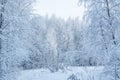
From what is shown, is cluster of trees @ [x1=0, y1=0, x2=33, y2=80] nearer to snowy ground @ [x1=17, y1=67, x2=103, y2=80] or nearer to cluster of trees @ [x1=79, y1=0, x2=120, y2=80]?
snowy ground @ [x1=17, y1=67, x2=103, y2=80]

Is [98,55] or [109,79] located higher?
[98,55]

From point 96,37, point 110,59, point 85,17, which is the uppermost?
point 85,17

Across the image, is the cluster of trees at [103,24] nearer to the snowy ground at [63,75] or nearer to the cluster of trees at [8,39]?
the snowy ground at [63,75]

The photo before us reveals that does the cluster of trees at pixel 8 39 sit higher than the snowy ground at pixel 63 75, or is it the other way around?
the cluster of trees at pixel 8 39

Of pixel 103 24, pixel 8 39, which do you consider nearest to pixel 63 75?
pixel 8 39

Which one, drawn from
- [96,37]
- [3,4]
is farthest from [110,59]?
[3,4]

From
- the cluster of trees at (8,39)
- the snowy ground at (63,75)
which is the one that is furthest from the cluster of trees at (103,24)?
the cluster of trees at (8,39)

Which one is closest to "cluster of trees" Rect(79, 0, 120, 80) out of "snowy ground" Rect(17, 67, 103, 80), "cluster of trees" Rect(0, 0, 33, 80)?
"snowy ground" Rect(17, 67, 103, 80)

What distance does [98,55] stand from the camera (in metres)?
8.32

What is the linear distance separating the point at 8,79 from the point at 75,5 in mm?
4798

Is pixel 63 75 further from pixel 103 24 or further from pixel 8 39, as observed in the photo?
pixel 103 24

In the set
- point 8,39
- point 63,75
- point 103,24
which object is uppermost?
point 103,24

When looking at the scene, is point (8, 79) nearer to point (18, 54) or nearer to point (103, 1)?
point (18, 54)

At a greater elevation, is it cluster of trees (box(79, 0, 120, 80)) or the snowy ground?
cluster of trees (box(79, 0, 120, 80))
